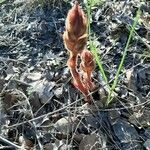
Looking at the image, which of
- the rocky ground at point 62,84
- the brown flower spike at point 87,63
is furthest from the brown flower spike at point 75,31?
the rocky ground at point 62,84

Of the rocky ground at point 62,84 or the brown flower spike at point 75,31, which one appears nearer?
the brown flower spike at point 75,31

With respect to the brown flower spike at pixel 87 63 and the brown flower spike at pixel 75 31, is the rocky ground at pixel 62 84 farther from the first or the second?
the brown flower spike at pixel 75 31

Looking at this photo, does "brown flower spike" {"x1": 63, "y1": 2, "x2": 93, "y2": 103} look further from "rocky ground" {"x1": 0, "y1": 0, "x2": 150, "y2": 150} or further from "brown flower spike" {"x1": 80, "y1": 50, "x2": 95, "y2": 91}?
"rocky ground" {"x1": 0, "y1": 0, "x2": 150, "y2": 150}

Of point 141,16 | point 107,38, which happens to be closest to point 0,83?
point 107,38

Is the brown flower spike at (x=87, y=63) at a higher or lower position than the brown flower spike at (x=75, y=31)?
lower

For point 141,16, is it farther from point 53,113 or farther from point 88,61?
point 53,113

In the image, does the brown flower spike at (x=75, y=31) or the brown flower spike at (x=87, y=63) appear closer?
the brown flower spike at (x=75, y=31)

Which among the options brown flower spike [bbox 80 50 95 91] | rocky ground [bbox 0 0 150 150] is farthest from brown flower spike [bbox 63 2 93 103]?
rocky ground [bbox 0 0 150 150]

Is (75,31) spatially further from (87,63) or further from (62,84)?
(62,84)

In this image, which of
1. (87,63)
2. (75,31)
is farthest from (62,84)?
(75,31)
